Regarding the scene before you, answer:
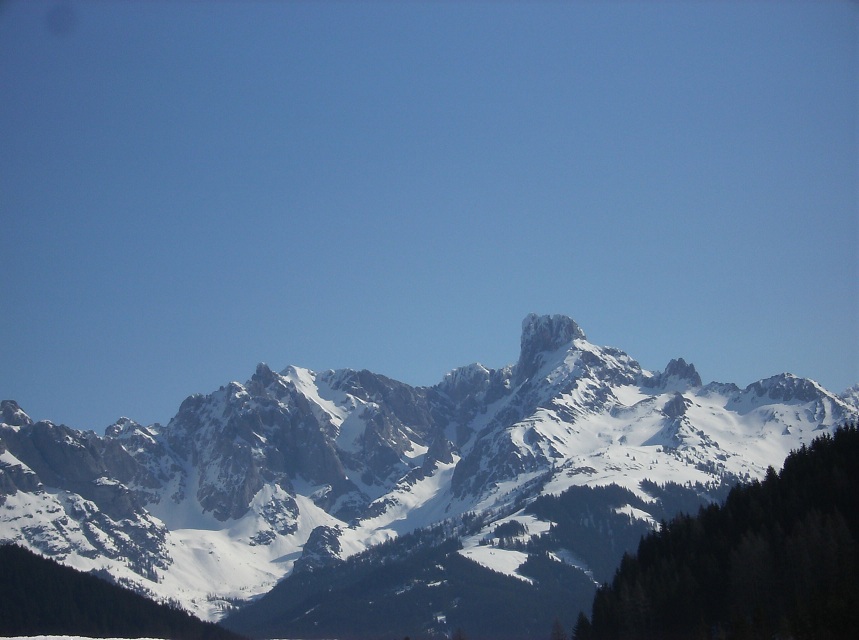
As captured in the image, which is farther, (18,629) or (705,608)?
(18,629)

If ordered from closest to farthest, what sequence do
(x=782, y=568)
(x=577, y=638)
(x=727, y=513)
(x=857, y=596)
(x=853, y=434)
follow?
(x=857, y=596) → (x=782, y=568) → (x=577, y=638) → (x=727, y=513) → (x=853, y=434)

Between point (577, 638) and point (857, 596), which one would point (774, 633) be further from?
point (577, 638)

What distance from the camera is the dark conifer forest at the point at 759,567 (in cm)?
10325

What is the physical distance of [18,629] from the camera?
19925 centimetres

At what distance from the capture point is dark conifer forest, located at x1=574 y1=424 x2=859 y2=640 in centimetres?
10325

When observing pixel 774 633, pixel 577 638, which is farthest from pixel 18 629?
pixel 774 633

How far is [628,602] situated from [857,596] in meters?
37.8

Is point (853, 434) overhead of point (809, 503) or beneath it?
overhead

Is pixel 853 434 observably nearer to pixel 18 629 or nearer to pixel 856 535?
pixel 856 535

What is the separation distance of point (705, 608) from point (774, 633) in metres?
24.8

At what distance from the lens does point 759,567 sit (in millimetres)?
121938

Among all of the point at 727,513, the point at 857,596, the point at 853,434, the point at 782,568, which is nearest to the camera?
the point at 857,596

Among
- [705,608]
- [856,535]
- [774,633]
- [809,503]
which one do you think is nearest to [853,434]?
[809,503]

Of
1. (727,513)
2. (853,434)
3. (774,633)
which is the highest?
(853,434)
